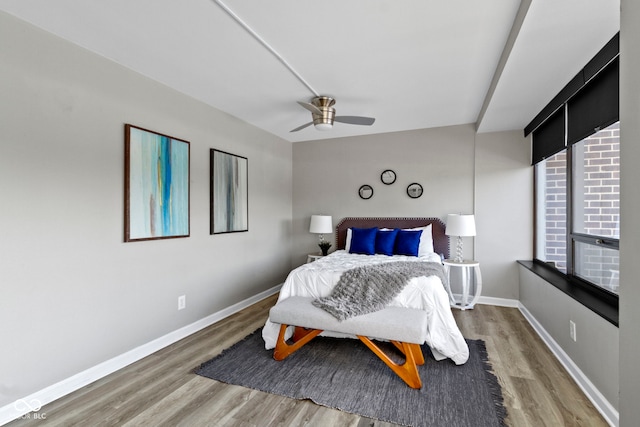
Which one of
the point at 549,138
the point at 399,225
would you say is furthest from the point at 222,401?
the point at 549,138

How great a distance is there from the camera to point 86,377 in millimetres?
2330

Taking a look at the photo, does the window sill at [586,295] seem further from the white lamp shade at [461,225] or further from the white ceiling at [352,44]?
the white ceiling at [352,44]

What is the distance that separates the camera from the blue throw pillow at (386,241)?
4121 millimetres

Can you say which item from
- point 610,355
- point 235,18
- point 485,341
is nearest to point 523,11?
point 235,18

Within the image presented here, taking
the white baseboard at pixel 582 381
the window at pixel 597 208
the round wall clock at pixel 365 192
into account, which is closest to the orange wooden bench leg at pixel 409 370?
the white baseboard at pixel 582 381

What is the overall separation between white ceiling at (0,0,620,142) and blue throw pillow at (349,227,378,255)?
175 cm

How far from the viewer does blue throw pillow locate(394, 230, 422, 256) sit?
3963mm

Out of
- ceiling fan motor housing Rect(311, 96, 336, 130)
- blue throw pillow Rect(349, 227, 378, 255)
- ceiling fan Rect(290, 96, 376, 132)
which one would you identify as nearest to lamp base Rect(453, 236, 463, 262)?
blue throw pillow Rect(349, 227, 378, 255)

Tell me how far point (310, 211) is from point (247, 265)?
148 centimetres

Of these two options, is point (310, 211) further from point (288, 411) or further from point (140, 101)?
point (288, 411)

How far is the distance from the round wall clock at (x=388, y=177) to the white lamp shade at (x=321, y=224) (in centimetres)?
99

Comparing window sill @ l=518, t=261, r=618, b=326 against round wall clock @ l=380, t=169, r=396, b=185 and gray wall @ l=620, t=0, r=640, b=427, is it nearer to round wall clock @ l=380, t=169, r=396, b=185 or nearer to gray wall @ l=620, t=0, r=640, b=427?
gray wall @ l=620, t=0, r=640, b=427

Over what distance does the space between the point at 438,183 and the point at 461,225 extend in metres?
0.78

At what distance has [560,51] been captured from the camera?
214 cm
